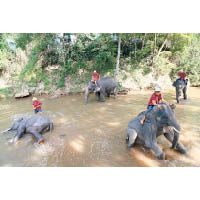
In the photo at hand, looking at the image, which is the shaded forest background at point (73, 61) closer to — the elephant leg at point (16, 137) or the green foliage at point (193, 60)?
the green foliage at point (193, 60)

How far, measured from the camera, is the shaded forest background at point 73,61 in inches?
420

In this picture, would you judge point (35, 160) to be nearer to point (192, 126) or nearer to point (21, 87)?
point (192, 126)

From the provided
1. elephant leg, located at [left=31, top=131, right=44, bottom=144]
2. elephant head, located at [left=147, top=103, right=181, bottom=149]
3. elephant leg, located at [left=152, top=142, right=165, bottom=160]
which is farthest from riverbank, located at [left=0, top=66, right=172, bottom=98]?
elephant leg, located at [left=152, top=142, right=165, bottom=160]

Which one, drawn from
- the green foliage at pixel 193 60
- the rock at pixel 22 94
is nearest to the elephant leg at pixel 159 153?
the rock at pixel 22 94

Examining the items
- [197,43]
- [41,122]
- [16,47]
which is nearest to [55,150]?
[41,122]

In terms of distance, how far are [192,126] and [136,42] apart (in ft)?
37.7

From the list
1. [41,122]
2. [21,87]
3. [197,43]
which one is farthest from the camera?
[197,43]

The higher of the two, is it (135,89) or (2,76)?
(2,76)

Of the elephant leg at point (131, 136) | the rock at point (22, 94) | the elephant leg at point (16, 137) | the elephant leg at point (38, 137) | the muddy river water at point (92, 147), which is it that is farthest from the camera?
the rock at point (22, 94)

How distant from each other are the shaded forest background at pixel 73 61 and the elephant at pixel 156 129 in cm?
774

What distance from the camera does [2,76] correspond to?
11.3m

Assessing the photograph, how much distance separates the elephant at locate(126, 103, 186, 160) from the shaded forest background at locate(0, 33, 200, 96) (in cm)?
774

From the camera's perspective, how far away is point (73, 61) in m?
11.4

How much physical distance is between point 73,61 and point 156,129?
32.3 ft
